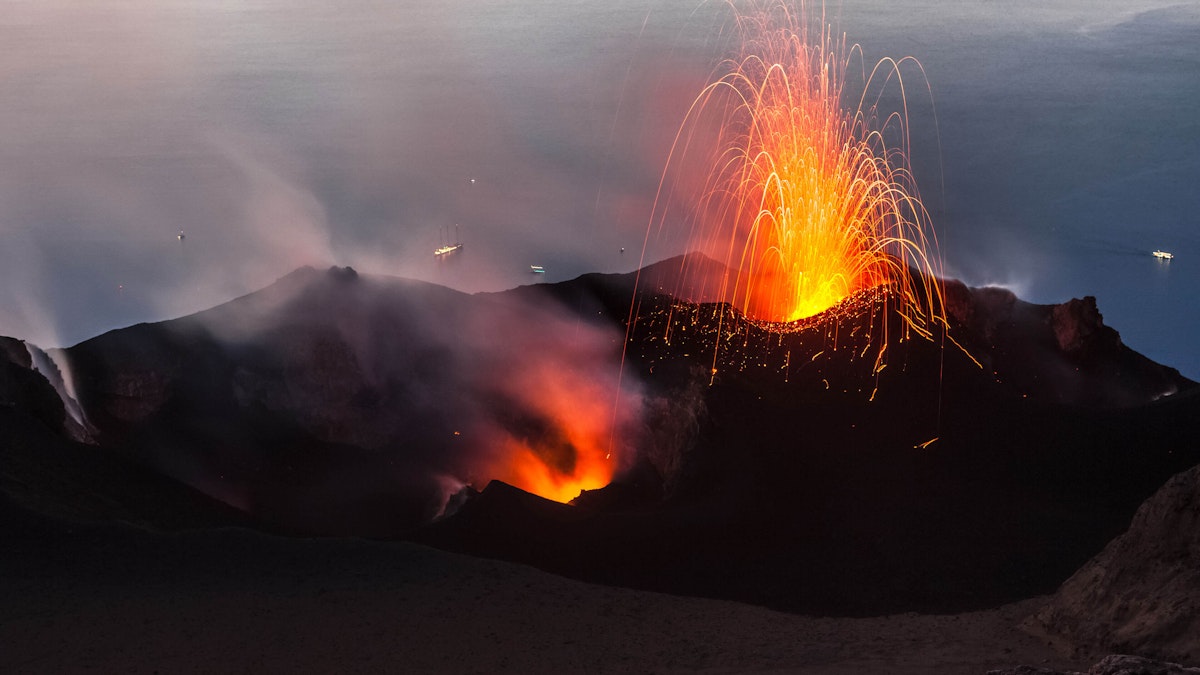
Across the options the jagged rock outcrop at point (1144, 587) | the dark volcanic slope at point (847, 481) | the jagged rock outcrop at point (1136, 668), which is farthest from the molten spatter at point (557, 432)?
the jagged rock outcrop at point (1136, 668)

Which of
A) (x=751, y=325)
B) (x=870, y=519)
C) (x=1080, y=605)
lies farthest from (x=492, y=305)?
(x=1080, y=605)

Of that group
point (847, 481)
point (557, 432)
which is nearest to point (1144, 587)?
point (847, 481)

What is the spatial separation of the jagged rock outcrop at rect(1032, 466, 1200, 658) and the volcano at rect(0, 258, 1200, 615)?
2.34 m

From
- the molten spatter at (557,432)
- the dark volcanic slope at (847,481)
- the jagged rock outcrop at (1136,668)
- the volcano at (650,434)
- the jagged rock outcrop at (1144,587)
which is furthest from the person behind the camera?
the molten spatter at (557,432)

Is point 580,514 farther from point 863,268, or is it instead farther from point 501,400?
point 863,268

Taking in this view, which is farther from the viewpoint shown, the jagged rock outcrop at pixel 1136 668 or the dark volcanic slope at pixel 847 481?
the dark volcanic slope at pixel 847 481

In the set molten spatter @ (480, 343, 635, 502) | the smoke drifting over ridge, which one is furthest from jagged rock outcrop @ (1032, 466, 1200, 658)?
molten spatter @ (480, 343, 635, 502)

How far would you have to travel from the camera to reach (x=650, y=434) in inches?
776

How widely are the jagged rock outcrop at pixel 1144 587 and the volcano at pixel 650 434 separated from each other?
234cm

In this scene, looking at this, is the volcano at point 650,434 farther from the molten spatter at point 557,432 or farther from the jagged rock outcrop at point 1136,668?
the jagged rock outcrop at point 1136,668

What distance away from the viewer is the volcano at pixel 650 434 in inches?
602

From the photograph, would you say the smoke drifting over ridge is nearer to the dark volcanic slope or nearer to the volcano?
the volcano

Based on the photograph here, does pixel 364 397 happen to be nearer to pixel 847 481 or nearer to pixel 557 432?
pixel 557 432

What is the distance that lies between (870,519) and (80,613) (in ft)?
33.6
